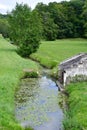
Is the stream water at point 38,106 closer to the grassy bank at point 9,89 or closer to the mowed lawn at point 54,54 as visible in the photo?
the grassy bank at point 9,89

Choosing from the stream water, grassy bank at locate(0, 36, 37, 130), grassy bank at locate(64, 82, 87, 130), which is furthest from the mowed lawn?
grassy bank at locate(64, 82, 87, 130)

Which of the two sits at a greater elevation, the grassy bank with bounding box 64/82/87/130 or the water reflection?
the grassy bank with bounding box 64/82/87/130

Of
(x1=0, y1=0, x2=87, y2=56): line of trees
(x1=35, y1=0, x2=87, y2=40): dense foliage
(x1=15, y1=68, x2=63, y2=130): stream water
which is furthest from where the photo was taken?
(x1=35, y1=0, x2=87, y2=40): dense foliage

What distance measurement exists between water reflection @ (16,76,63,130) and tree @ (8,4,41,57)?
23.7 meters

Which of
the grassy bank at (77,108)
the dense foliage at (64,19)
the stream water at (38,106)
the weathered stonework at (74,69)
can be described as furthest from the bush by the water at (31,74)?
the dense foliage at (64,19)

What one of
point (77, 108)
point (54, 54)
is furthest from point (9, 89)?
point (54, 54)

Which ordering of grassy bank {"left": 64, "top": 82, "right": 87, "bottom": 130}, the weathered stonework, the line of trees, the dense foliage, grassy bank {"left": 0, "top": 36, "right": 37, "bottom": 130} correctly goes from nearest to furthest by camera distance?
grassy bank {"left": 64, "top": 82, "right": 87, "bottom": 130} → grassy bank {"left": 0, "top": 36, "right": 37, "bottom": 130} → the weathered stonework → the line of trees → the dense foliage

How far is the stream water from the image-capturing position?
74.5ft

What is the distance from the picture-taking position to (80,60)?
3416 centimetres

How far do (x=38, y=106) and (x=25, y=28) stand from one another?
38.5m

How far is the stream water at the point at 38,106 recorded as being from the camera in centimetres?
2272

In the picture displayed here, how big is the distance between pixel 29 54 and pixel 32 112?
36.8 m

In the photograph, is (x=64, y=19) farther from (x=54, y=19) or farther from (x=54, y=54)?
(x=54, y=54)

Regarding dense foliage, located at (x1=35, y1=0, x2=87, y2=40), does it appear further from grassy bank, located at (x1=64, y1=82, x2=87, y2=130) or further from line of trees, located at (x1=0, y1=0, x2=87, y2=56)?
grassy bank, located at (x1=64, y1=82, x2=87, y2=130)
